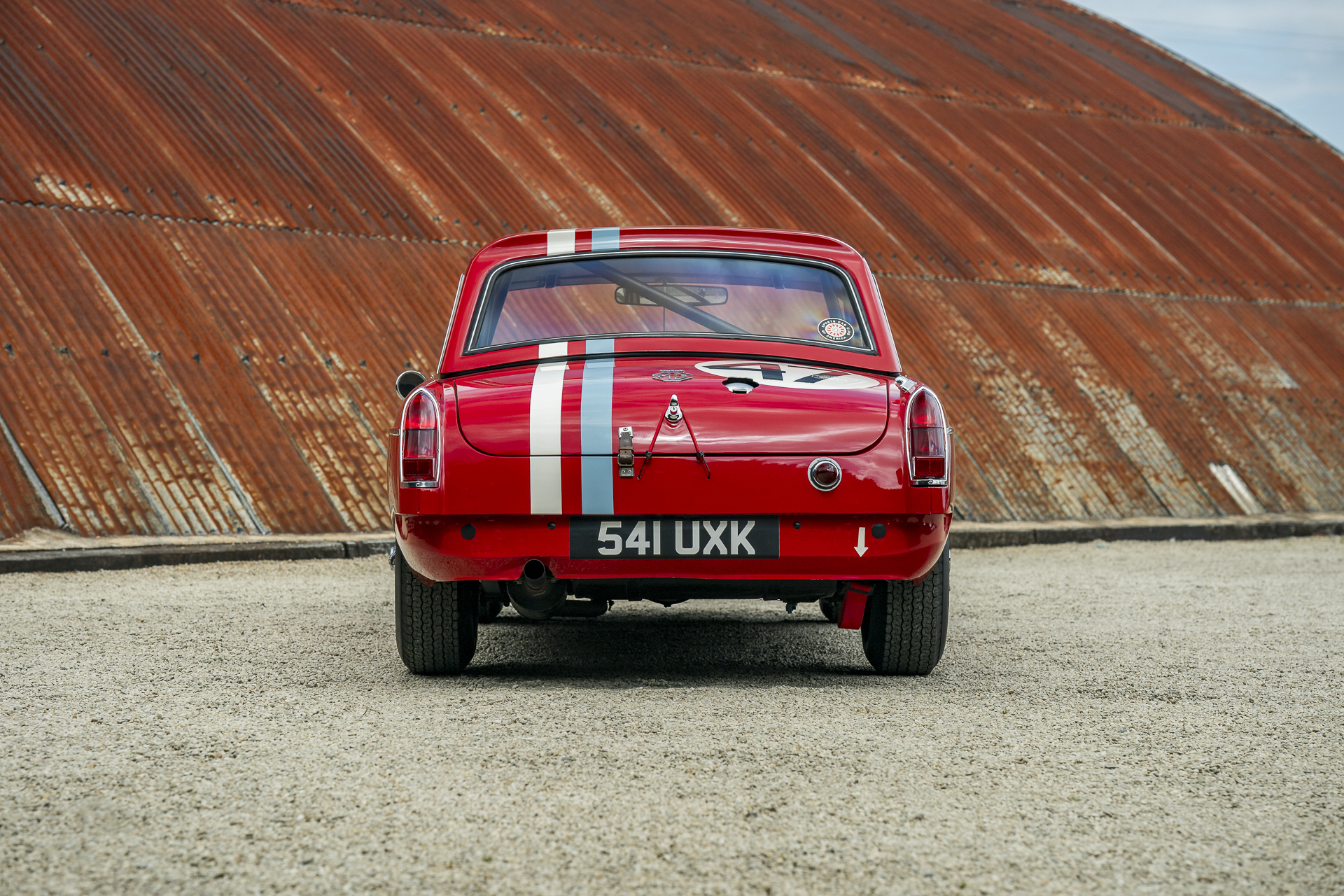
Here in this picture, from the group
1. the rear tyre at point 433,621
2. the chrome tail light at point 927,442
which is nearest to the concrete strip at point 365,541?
the rear tyre at point 433,621

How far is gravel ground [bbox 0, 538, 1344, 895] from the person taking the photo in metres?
2.42

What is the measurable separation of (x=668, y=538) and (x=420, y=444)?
0.87m

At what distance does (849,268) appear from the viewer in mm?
4793

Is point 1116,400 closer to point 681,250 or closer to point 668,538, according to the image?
point 681,250

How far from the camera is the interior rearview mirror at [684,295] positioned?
470 centimetres

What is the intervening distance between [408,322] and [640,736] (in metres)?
7.57

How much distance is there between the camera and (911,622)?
4344 mm

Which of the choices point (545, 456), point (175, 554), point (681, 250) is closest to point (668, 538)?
point (545, 456)

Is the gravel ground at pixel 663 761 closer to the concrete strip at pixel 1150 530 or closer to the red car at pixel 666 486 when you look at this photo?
the red car at pixel 666 486

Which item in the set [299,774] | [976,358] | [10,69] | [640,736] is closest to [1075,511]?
[976,358]

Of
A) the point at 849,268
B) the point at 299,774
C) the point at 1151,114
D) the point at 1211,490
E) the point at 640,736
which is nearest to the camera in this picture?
the point at 299,774

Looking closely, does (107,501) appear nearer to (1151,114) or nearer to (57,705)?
(57,705)

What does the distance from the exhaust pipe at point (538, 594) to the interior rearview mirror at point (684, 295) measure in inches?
47.3

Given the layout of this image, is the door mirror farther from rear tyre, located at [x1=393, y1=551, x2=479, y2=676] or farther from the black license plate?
the black license plate
